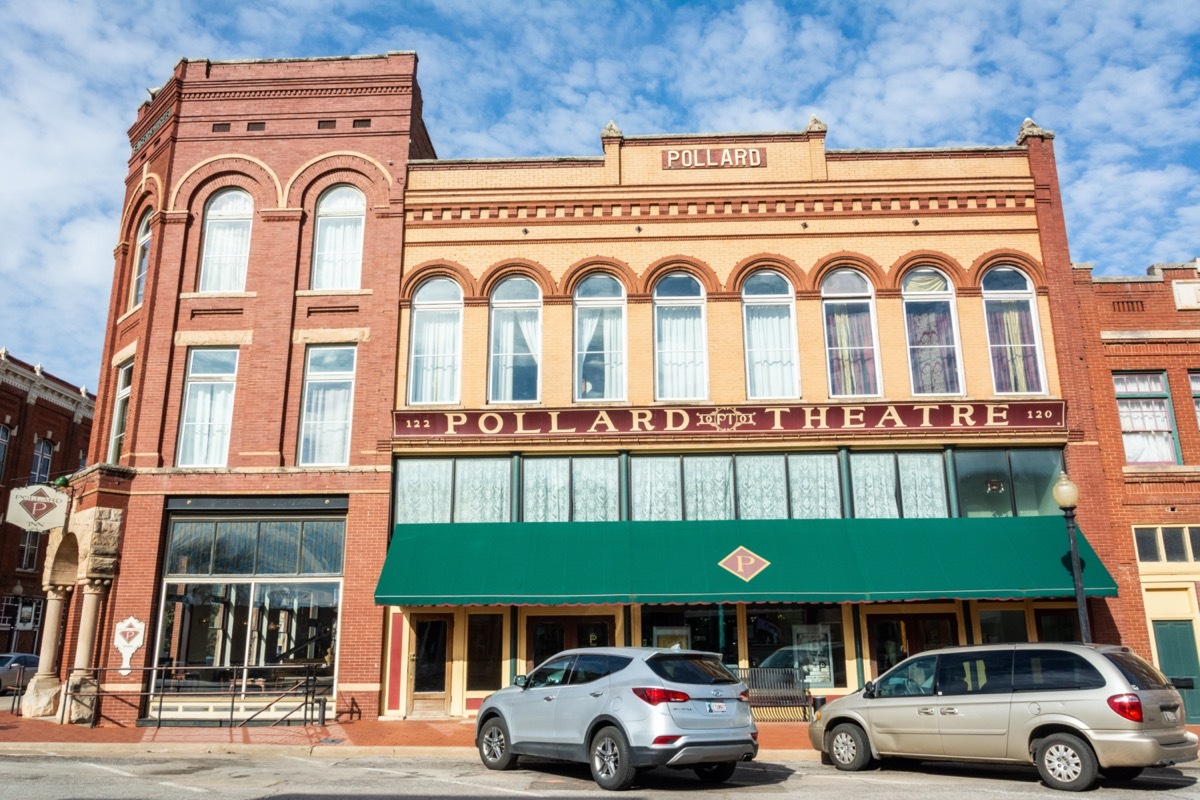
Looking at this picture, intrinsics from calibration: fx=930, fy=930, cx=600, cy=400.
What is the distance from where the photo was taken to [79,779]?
11.1 m

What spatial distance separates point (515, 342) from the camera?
1959cm

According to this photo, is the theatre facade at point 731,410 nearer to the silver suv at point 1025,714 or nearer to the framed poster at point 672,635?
the framed poster at point 672,635

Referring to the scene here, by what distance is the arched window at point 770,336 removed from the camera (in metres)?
19.2

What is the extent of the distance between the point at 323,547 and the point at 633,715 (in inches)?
398

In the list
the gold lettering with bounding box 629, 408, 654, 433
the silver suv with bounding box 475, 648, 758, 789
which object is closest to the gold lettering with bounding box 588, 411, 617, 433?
the gold lettering with bounding box 629, 408, 654, 433

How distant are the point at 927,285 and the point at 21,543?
35562 millimetres

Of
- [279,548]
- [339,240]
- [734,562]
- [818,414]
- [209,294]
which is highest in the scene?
[339,240]

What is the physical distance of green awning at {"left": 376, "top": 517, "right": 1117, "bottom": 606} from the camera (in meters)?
16.5

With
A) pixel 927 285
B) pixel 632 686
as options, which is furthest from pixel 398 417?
pixel 927 285

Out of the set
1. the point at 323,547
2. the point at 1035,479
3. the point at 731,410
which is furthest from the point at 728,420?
the point at 323,547

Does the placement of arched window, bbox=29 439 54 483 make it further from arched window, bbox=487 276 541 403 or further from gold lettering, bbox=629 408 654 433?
gold lettering, bbox=629 408 654 433

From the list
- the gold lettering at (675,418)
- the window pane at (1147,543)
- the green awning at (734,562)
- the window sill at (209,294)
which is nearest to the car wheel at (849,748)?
the green awning at (734,562)

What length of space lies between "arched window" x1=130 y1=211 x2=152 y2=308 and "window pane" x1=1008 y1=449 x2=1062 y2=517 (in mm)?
19291

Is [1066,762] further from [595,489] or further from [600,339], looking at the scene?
[600,339]
